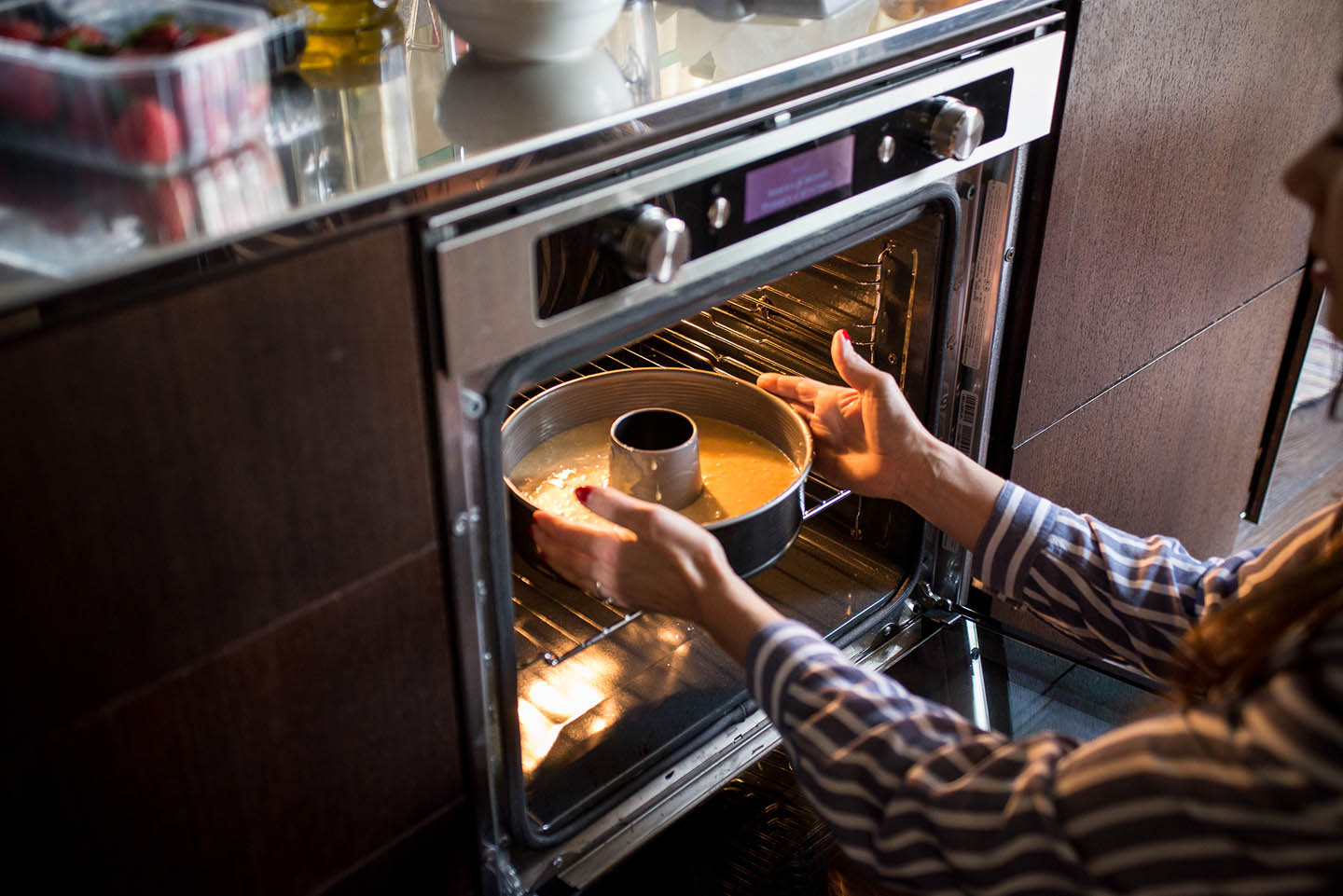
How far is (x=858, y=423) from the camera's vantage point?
1.34m

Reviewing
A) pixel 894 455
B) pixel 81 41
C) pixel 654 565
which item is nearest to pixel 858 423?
pixel 894 455

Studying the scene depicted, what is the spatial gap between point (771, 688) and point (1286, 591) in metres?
0.39

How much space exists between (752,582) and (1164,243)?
652mm

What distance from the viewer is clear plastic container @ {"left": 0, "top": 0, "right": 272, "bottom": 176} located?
2.59ft

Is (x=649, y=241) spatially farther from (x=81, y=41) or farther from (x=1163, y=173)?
(x=1163, y=173)

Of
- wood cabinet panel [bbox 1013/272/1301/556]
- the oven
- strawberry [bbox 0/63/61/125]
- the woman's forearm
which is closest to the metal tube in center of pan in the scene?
the oven

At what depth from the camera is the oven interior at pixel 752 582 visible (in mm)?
1249

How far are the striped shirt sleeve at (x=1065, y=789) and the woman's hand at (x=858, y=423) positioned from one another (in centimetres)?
33

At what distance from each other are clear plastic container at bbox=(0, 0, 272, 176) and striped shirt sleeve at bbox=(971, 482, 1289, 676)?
82 cm

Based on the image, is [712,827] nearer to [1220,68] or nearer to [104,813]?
[104,813]

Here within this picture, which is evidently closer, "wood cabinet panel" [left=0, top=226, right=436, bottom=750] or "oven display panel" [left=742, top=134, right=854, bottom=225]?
"wood cabinet panel" [left=0, top=226, right=436, bottom=750]

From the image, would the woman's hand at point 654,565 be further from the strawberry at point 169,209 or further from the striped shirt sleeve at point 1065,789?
the strawberry at point 169,209

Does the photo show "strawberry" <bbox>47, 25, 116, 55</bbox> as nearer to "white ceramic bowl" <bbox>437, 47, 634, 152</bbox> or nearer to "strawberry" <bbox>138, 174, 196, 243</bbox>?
"strawberry" <bbox>138, 174, 196, 243</bbox>

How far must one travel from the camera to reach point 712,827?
125 cm
